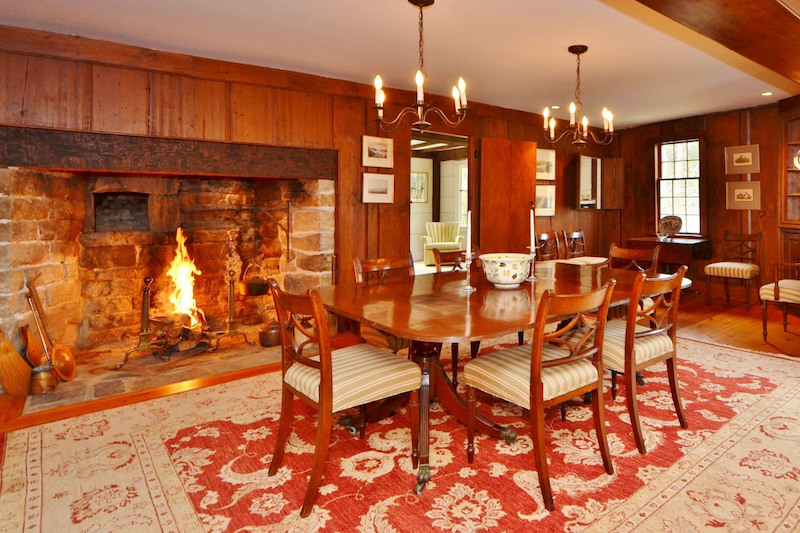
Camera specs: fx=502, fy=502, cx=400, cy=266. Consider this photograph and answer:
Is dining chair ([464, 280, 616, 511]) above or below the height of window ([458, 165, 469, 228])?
below

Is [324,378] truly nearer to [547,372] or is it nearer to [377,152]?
[547,372]

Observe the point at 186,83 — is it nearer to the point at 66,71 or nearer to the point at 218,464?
the point at 66,71

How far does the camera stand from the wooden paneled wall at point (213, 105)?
3104mm

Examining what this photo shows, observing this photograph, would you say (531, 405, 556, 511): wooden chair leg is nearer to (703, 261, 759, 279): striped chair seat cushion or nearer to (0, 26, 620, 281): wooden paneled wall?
(0, 26, 620, 281): wooden paneled wall

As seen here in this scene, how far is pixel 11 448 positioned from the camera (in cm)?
237

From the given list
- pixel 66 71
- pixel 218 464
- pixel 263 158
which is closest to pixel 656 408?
pixel 218 464

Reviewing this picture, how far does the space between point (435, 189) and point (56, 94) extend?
7940 mm

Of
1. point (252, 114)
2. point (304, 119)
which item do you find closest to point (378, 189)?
point (304, 119)

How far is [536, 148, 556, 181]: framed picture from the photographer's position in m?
6.19

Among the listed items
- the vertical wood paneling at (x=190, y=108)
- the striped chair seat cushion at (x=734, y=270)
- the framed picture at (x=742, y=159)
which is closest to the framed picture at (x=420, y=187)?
the framed picture at (x=742, y=159)

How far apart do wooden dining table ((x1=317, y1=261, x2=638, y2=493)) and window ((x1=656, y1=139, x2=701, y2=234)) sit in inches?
164

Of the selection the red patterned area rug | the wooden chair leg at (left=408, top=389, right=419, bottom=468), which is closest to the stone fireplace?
the red patterned area rug

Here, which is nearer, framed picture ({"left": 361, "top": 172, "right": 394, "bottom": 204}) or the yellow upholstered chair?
framed picture ({"left": 361, "top": 172, "right": 394, "bottom": 204})

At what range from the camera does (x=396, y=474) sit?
2.10 m
